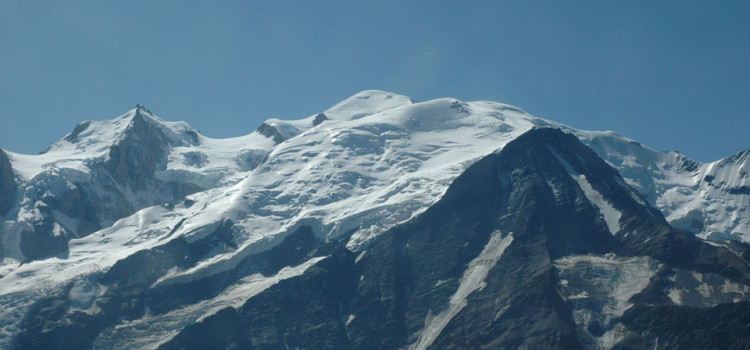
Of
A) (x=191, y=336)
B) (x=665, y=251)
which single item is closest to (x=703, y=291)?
(x=665, y=251)

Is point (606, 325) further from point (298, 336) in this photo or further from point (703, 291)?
point (298, 336)

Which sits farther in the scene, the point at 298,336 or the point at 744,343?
the point at 298,336

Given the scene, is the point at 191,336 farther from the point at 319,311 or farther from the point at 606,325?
the point at 606,325

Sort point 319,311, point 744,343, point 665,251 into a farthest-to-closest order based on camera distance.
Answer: point 319,311, point 665,251, point 744,343

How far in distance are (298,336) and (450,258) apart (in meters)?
29.3

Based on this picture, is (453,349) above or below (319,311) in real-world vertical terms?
below

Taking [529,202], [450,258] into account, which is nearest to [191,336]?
[450,258]

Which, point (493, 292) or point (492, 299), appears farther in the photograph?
point (493, 292)

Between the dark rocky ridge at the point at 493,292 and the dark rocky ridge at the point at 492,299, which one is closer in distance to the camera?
the dark rocky ridge at the point at 492,299

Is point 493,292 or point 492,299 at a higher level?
point 493,292

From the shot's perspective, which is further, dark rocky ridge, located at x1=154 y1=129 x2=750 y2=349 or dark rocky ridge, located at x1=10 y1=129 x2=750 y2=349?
dark rocky ridge, located at x1=154 y1=129 x2=750 y2=349

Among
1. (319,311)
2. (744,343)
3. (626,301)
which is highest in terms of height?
(319,311)

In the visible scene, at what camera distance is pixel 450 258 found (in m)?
194

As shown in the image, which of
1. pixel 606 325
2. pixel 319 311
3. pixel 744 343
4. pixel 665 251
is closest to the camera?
pixel 744 343
